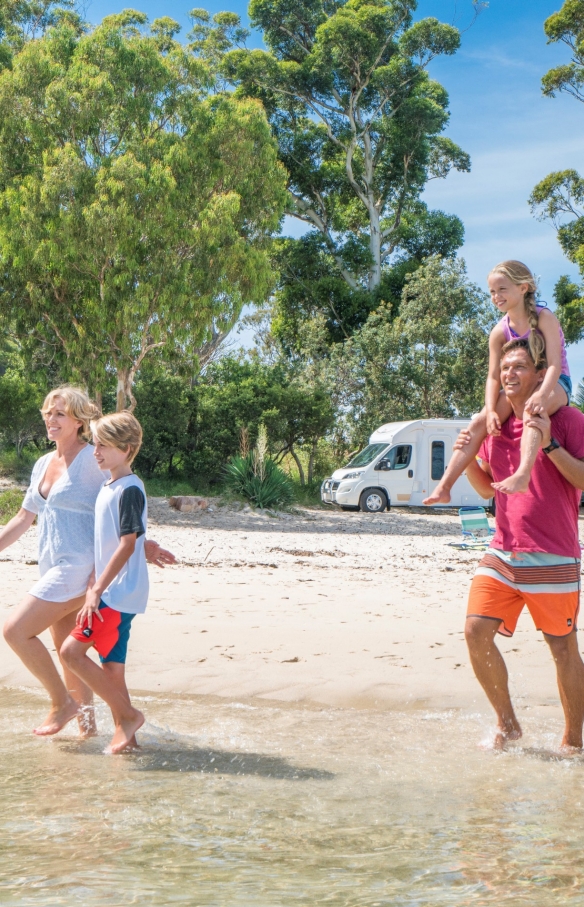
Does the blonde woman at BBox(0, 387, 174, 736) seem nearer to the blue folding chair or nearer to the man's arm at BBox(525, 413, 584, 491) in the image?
the man's arm at BBox(525, 413, 584, 491)

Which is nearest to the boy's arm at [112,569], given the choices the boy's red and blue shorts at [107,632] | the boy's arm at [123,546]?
the boy's arm at [123,546]

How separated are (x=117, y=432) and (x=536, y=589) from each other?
2156 mm

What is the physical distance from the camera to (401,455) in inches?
943

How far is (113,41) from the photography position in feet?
68.4

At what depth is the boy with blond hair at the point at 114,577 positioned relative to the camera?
4570 mm

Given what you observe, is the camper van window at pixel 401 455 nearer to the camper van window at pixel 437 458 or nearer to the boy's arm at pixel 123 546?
the camper van window at pixel 437 458

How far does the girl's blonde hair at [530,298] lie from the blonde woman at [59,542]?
2.07m

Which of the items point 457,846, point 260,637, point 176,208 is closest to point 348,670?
point 260,637

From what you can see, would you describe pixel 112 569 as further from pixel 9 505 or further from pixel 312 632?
pixel 9 505

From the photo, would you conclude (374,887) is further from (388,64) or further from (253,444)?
(388,64)

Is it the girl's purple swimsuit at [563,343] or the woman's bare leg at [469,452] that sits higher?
the girl's purple swimsuit at [563,343]

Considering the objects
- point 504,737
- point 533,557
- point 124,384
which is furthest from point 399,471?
point 533,557

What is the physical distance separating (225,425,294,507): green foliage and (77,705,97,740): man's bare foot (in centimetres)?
1592

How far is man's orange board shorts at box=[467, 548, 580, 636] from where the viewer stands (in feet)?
14.6
